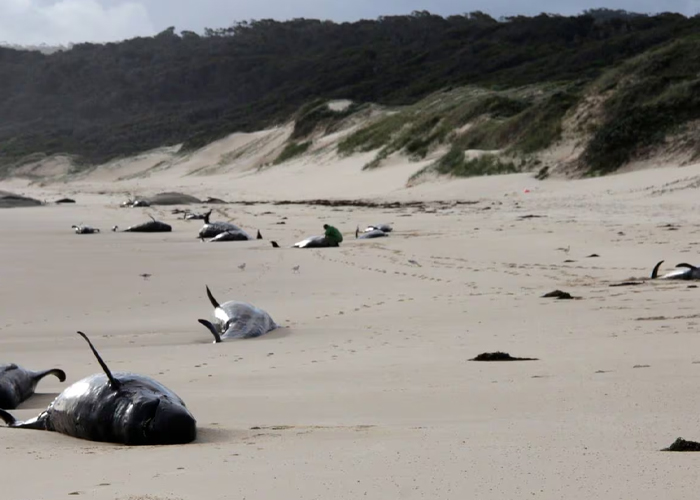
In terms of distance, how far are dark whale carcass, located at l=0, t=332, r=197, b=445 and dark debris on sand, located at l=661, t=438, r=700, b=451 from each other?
181cm

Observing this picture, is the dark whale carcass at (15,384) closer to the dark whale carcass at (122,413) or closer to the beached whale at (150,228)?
the dark whale carcass at (122,413)

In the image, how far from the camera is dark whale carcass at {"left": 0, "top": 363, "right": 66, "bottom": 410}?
5508mm

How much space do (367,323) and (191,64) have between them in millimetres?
121031

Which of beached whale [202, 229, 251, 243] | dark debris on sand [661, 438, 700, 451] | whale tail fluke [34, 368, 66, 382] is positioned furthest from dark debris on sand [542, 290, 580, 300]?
beached whale [202, 229, 251, 243]

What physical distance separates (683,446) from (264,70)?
115 m

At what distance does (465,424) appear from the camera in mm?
4520

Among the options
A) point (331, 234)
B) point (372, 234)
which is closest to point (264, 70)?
point (372, 234)

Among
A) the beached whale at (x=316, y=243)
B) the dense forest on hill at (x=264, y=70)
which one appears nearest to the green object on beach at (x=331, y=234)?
the beached whale at (x=316, y=243)

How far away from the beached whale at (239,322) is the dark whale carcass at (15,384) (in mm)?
2250

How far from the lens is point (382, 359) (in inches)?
265

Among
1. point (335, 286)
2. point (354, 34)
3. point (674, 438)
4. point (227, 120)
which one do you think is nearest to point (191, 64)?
point (354, 34)

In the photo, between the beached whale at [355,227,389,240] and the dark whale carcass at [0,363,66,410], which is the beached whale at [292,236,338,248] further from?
the dark whale carcass at [0,363,66,410]

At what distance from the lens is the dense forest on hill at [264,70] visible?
75375mm

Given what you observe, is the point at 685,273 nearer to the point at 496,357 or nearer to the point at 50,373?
the point at 496,357
